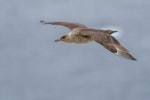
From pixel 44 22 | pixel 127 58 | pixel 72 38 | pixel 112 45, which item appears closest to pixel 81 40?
pixel 72 38

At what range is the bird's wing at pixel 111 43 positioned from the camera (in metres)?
19.2

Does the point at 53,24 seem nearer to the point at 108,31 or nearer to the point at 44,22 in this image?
the point at 44,22

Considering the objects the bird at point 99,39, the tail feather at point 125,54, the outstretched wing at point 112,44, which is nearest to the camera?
the tail feather at point 125,54


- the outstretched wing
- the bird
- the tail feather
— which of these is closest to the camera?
the tail feather

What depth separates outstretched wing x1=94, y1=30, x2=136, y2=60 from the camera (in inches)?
755

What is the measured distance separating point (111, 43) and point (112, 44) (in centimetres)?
8

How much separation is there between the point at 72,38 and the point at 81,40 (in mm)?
865

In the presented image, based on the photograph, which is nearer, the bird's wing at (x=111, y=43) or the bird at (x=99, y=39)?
the bird's wing at (x=111, y=43)

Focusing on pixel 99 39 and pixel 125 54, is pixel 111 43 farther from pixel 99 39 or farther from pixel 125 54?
pixel 125 54

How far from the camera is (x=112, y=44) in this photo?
65.3 ft

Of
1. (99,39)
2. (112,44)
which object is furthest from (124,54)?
(99,39)

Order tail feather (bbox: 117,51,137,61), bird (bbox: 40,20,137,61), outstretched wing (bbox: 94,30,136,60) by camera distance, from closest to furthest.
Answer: tail feather (bbox: 117,51,137,61) < outstretched wing (bbox: 94,30,136,60) < bird (bbox: 40,20,137,61)

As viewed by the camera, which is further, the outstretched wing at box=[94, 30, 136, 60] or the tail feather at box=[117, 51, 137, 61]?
the outstretched wing at box=[94, 30, 136, 60]

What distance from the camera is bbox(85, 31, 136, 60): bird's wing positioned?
19.2 m
